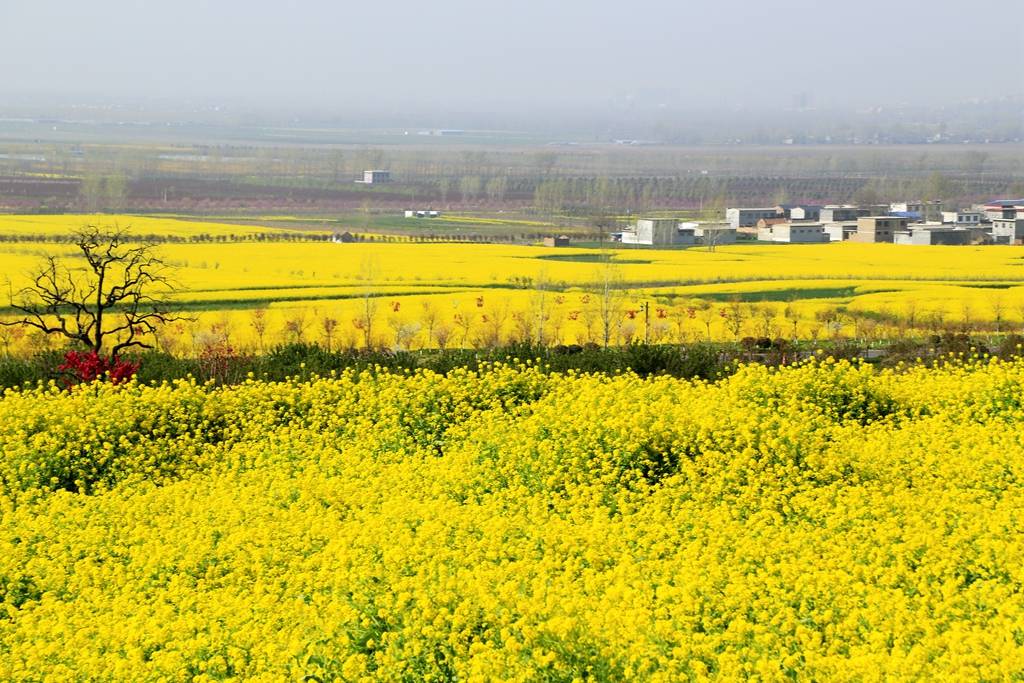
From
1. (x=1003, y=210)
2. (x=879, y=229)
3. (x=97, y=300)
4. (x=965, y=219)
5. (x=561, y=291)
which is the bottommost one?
(x=561, y=291)

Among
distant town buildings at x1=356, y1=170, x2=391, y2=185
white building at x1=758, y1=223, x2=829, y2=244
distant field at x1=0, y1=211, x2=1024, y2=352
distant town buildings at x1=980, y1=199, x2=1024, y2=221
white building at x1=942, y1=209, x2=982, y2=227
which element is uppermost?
distant town buildings at x1=356, y1=170, x2=391, y2=185

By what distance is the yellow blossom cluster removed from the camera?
363 inches

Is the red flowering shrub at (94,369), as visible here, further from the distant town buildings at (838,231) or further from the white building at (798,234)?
the white building at (798,234)

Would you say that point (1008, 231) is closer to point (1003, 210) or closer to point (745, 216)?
point (1003, 210)

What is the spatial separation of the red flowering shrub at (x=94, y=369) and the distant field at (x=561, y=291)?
11.5 meters

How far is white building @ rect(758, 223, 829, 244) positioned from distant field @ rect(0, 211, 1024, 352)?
8705mm

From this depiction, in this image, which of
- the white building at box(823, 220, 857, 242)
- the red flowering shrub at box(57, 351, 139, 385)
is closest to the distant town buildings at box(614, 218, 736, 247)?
the white building at box(823, 220, 857, 242)

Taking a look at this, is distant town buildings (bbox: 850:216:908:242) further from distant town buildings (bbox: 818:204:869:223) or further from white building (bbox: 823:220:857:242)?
distant town buildings (bbox: 818:204:869:223)

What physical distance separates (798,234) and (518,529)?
238 feet

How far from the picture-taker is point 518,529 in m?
12.0

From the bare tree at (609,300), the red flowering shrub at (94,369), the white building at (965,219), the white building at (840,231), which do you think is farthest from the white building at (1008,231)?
the red flowering shrub at (94,369)

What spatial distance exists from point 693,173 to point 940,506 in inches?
6650

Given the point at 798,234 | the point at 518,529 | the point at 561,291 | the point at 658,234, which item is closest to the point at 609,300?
the point at 561,291

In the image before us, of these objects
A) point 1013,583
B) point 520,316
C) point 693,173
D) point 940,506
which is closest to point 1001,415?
point 940,506
